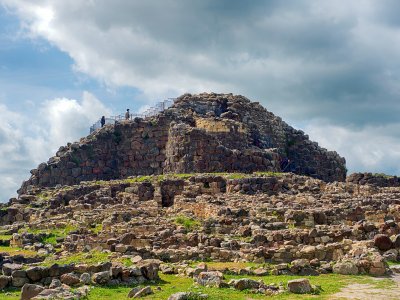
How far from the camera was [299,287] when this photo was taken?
55.9ft

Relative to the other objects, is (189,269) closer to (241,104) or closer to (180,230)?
(180,230)

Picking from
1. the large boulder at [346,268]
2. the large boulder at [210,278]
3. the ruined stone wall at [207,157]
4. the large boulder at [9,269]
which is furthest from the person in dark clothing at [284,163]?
the large boulder at [9,269]

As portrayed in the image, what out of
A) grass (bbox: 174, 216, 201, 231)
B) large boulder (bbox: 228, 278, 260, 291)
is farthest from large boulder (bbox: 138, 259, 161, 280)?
grass (bbox: 174, 216, 201, 231)

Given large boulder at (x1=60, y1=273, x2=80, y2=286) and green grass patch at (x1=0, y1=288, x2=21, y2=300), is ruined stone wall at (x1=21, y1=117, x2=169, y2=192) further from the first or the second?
green grass patch at (x1=0, y1=288, x2=21, y2=300)

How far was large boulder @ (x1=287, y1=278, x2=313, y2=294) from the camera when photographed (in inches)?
669

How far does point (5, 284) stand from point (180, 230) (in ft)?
39.7

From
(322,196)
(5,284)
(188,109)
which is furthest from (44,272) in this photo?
(188,109)

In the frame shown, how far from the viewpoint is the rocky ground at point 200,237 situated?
18141 mm

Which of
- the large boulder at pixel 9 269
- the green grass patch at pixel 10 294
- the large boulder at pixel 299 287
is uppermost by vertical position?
the large boulder at pixel 9 269

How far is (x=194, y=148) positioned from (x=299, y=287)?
121ft

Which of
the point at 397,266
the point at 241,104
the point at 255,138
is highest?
the point at 241,104

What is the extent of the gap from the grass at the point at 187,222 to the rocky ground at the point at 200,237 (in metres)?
0.06

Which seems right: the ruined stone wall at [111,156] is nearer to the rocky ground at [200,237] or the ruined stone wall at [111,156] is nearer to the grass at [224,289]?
the rocky ground at [200,237]

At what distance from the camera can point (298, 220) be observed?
29672 mm
